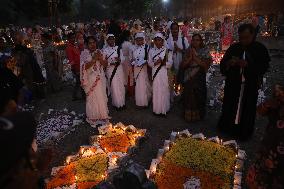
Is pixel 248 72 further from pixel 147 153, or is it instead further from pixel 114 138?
pixel 114 138

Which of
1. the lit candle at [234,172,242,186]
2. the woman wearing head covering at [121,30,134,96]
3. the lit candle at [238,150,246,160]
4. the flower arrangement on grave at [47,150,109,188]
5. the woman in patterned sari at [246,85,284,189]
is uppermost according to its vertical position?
the woman wearing head covering at [121,30,134,96]

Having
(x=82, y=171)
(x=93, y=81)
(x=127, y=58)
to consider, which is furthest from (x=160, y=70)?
(x=82, y=171)

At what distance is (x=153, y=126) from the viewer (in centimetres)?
838

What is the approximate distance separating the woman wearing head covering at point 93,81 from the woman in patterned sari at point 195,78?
7.27 feet

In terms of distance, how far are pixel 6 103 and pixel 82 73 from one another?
562cm

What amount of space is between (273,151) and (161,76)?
4.96 metres

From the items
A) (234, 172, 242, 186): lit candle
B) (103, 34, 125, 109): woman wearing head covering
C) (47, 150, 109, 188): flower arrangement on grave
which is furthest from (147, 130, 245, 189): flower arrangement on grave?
(103, 34, 125, 109): woman wearing head covering

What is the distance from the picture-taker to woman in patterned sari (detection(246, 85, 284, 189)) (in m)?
4.06

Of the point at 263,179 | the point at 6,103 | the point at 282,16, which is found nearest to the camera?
the point at 6,103

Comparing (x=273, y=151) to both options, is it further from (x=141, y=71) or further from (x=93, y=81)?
(x=141, y=71)

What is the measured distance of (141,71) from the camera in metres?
9.34

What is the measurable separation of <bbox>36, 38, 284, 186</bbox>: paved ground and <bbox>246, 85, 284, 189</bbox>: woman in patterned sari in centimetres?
211

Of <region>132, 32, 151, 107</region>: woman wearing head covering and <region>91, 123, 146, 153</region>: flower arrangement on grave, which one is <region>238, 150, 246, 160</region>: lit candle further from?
<region>132, 32, 151, 107</region>: woman wearing head covering

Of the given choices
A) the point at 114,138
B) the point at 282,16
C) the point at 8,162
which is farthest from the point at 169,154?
the point at 282,16
